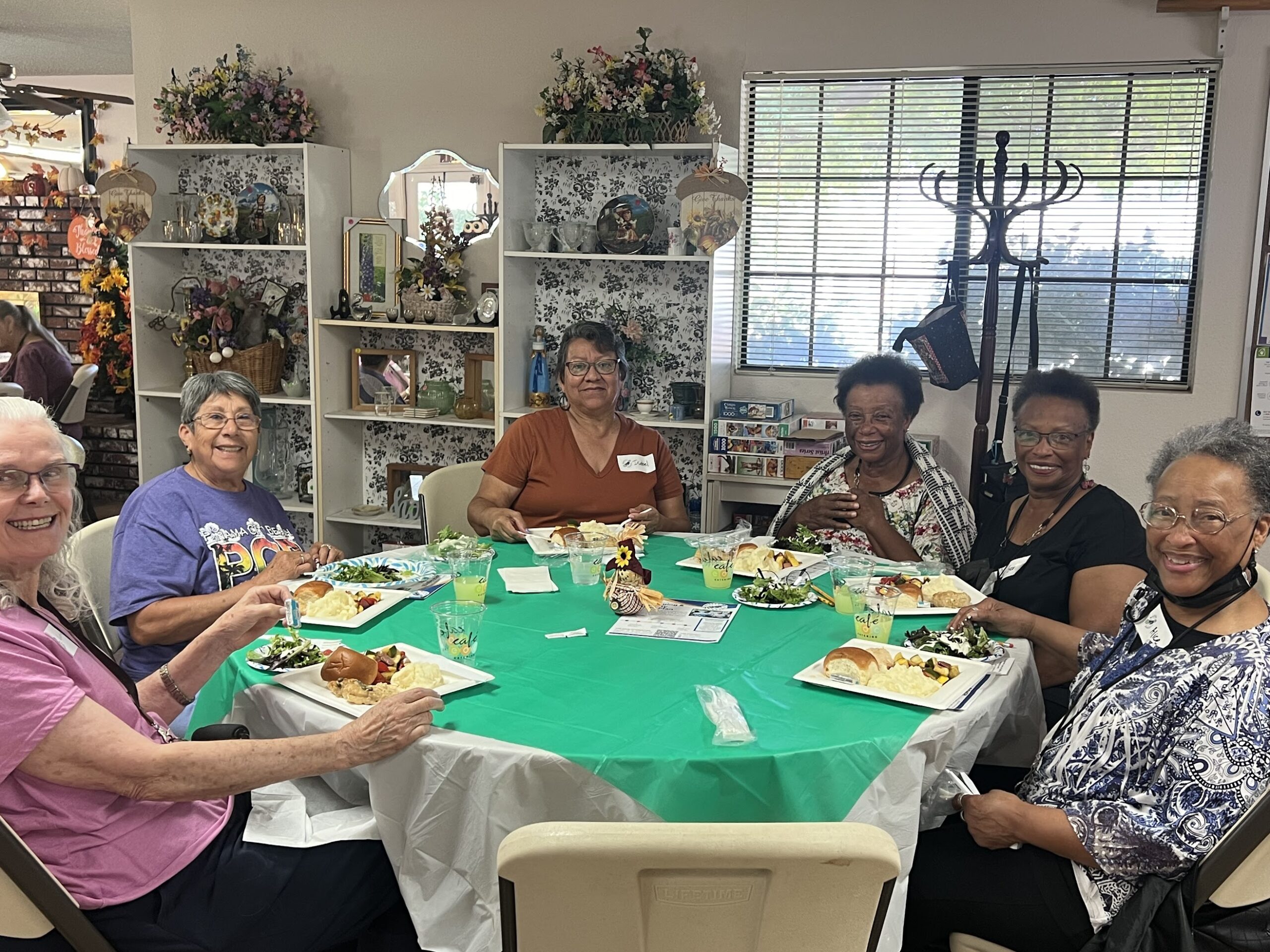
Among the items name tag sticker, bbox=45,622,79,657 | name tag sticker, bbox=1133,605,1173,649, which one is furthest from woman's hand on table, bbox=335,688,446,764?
name tag sticker, bbox=1133,605,1173,649

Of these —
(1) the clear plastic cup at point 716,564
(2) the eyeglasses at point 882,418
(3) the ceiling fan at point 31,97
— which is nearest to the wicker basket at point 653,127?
(2) the eyeglasses at point 882,418

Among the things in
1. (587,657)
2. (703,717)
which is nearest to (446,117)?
(587,657)

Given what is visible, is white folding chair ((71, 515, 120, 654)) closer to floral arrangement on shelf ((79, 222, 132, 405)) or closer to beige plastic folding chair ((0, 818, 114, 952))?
beige plastic folding chair ((0, 818, 114, 952))

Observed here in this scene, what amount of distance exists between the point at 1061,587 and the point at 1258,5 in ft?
7.98

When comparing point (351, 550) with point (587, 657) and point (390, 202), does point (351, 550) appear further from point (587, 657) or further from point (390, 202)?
point (587, 657)

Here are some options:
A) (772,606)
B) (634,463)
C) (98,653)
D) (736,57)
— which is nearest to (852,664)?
(772,606)

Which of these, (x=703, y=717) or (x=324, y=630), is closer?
(x=703, y=717)

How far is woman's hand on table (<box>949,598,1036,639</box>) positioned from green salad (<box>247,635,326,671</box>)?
1292 mm

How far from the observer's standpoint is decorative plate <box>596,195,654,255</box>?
4387 millimetres

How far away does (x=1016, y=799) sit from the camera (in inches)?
72.4

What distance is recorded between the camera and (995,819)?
183 cm

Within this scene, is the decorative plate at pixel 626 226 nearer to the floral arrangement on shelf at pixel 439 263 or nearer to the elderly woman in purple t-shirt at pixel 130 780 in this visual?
the floral arrangement on shelf at pixel 439 263

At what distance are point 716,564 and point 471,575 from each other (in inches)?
23.9

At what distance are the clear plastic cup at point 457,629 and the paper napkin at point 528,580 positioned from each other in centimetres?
47
